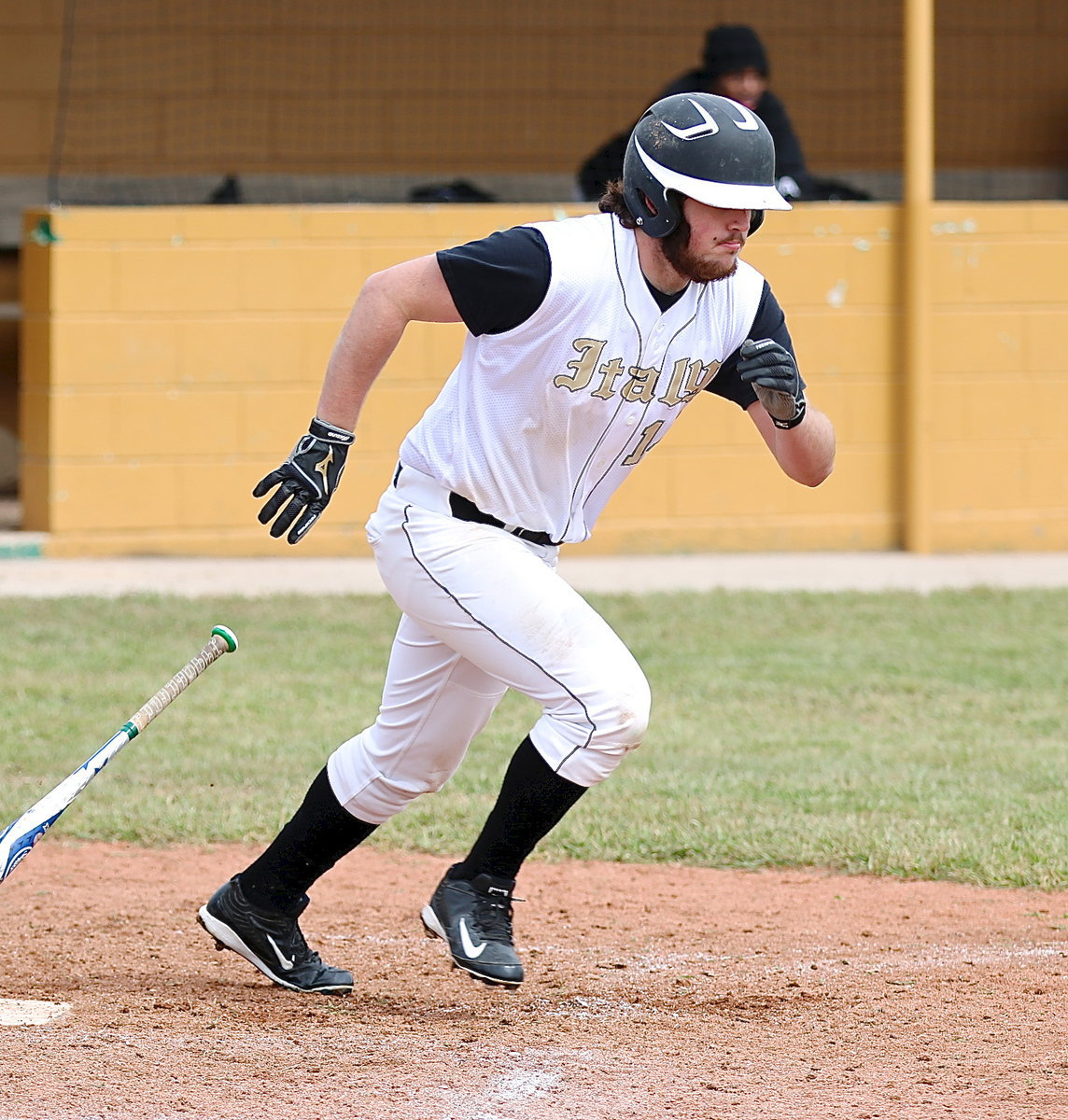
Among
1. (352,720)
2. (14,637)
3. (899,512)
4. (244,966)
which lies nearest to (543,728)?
(244,966)

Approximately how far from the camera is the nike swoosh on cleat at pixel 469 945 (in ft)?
12.9

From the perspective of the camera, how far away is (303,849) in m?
4.16

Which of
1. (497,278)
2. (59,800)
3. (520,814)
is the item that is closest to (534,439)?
(497,278)

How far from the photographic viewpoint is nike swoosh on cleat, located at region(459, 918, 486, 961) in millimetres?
3936

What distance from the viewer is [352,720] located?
6.99 m

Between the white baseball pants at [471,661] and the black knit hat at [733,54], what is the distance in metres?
6.67

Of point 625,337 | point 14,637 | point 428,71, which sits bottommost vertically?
point 14,637

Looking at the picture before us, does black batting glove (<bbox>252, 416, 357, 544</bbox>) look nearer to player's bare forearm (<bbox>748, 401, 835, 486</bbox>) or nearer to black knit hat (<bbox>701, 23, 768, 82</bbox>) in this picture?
player's bare forearm (<bbox>748, 401, 835, 486</bbox>)

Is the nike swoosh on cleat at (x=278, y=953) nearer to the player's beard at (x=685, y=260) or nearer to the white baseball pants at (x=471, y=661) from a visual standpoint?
the white baseball pants at (x=471, y=661)

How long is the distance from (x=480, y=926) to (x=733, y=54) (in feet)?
23.7

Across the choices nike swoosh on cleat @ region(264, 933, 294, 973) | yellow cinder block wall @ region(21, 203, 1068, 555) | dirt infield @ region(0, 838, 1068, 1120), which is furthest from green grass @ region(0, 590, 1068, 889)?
nike swoosh on cleat @ region(264, 933, 294, 973)

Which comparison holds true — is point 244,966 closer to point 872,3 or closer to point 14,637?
point 14,637

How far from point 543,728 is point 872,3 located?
11.3 meters

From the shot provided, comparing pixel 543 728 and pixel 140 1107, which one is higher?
pixel 543 728
